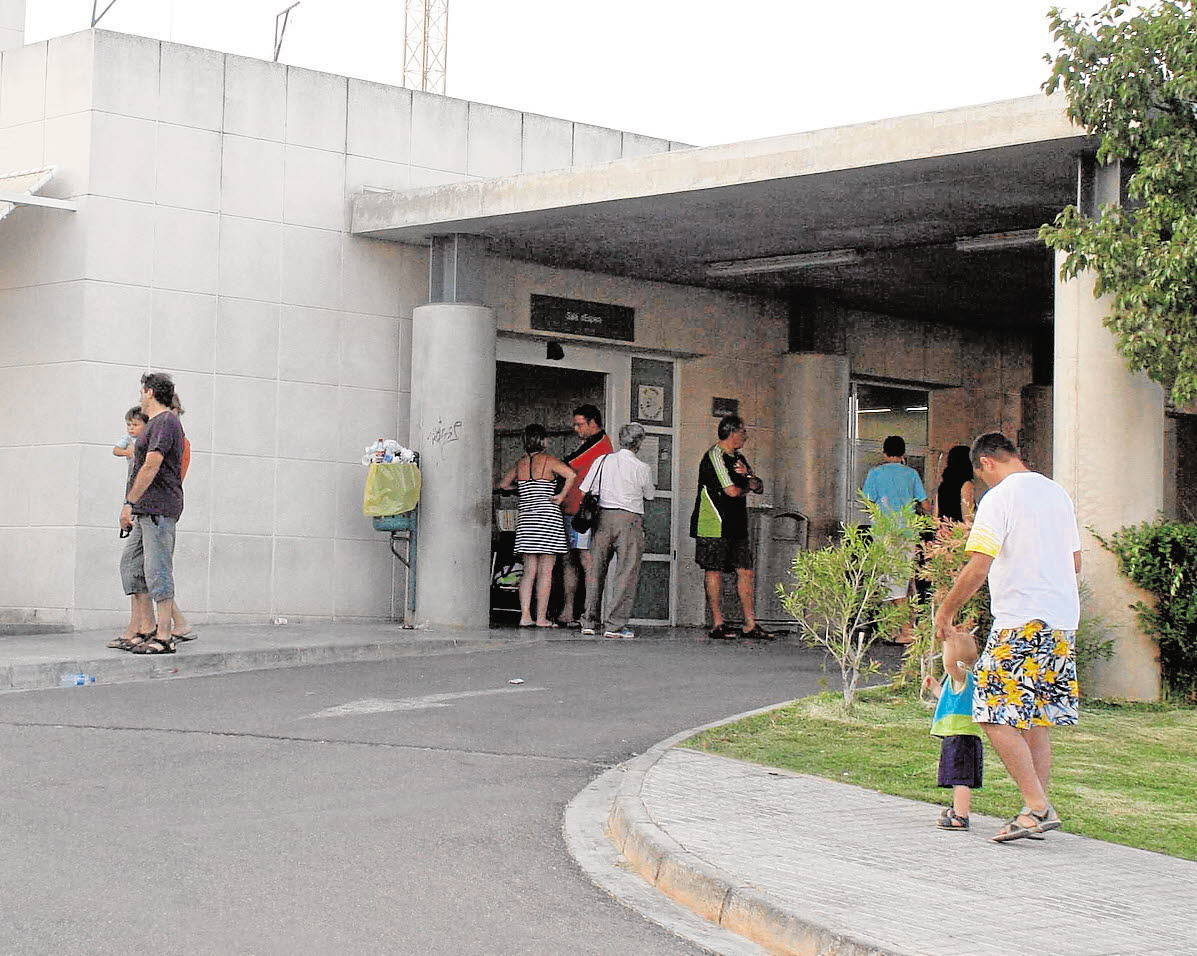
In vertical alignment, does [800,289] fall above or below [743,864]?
above

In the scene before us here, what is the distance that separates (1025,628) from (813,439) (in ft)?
40.4

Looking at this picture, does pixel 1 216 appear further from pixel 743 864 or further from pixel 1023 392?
pixel 1023 392

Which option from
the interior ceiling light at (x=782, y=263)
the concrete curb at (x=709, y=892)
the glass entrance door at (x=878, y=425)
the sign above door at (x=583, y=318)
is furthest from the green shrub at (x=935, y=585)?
the glass entrance door at (x=878, y=425)

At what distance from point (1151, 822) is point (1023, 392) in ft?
48.6

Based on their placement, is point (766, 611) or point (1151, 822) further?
point (766, 611)

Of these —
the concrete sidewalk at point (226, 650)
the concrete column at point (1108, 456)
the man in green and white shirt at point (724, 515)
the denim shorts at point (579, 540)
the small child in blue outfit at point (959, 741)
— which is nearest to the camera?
the small child in blue outfit at point (959, 741)

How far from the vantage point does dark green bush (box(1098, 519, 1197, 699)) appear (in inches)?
434

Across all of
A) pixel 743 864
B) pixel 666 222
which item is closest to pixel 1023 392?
pixel 666 222

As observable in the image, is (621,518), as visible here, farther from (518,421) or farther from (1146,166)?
(1146,166)

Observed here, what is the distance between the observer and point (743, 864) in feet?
20.1

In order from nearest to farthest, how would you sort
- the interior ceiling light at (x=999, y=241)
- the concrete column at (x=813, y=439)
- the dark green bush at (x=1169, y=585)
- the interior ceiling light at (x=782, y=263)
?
the dark green bush at (x=1169, y=585) < the interior ceiling light at (x=999, y=241) < the interior ceiling light at (x=782, y=263) < the concrete column at (x=813, y=439)

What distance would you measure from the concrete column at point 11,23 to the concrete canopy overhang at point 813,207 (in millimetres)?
4743

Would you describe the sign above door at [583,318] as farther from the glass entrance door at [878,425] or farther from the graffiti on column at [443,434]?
the glass entrance door at [878,425]

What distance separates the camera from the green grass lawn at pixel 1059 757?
24.7 feet
